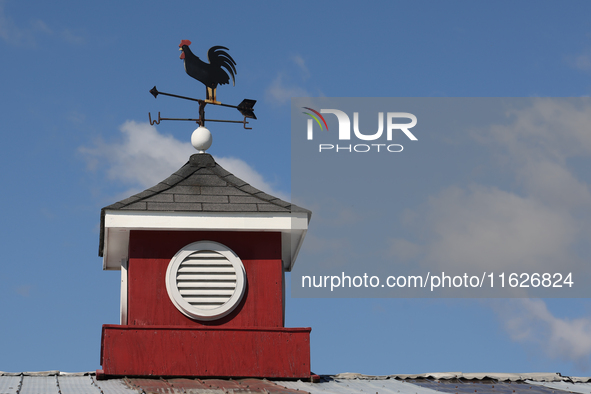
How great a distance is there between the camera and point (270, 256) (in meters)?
13.9

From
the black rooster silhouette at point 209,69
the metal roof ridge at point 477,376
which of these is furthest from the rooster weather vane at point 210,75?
the metal roof ridge at point 477,376

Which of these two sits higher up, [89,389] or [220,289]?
[220,289]

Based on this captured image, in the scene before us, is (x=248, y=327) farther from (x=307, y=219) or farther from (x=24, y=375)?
(x=24, y=375)

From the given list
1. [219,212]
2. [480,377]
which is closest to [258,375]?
[219,212]

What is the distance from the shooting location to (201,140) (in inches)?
587

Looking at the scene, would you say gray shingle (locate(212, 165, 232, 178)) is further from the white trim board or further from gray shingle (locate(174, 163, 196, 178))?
the white trim board

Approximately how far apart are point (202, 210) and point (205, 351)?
86.3 inches

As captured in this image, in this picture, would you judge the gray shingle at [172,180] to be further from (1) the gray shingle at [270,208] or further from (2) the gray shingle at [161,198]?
(1) the gray shingle at [270,208]

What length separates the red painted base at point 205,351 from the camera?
12.6 metres

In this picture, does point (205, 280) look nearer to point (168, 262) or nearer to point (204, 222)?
point (168, 262)

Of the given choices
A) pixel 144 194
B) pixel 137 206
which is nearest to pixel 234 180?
pixel 144 194

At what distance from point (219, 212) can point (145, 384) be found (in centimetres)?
306

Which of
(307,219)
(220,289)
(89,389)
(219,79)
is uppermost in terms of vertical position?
(219,79)

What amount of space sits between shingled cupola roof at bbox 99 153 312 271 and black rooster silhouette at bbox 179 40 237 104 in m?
1.86
